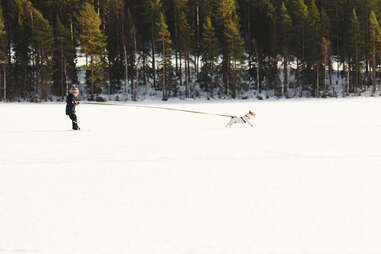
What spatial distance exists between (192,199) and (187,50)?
32.7 m

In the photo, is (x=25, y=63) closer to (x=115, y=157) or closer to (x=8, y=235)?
(x=115, y=157)

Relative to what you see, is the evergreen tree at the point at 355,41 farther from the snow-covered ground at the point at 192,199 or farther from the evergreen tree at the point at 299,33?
the snow-covered ground at the point at 192,199

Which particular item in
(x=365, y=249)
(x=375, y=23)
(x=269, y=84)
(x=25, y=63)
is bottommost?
(x=365, y=249)

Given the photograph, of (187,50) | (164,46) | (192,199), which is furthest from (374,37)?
(192,199)

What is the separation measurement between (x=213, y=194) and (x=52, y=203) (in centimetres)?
182

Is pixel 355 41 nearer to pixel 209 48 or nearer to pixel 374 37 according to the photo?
pixel 374 37

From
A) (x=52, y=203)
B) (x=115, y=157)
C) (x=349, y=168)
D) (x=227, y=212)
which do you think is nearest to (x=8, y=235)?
(x=52, y=203)

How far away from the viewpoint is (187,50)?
35531 mm

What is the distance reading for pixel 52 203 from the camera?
3.87m

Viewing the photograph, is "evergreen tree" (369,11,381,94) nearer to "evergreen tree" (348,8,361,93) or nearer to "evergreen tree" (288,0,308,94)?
"evergreen tree" (348,8,361,93)

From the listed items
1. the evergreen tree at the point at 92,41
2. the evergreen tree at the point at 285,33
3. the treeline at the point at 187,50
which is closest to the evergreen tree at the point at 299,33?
the treeline at the point at 187,50

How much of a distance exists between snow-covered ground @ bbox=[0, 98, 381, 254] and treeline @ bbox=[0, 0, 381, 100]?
28.2 m

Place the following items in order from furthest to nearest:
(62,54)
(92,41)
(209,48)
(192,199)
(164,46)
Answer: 1. (209,48)
2. (62,54)
3. (164,46)
4. (92,41)
5. (192,199)

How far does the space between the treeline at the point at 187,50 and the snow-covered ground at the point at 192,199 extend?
1112 inches
